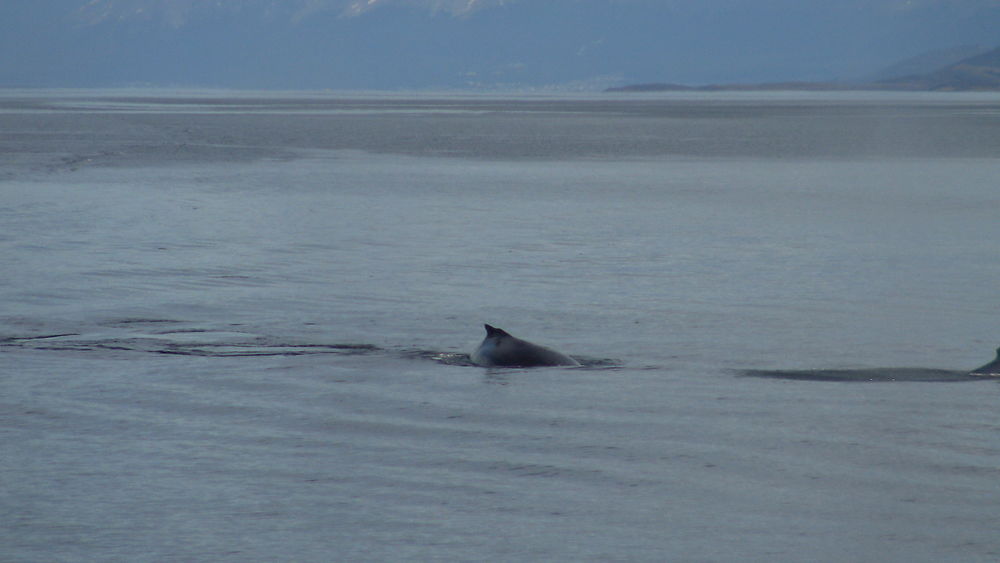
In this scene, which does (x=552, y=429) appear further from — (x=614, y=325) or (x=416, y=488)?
(x=614, y=325)

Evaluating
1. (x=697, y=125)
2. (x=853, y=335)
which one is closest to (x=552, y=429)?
(x=853, y=335)

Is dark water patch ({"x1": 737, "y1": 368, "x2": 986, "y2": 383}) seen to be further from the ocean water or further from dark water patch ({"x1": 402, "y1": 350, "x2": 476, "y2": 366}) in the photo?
dark water patch ({"x1": 402, "y1": 350, "x2": 476, "y2": 366})

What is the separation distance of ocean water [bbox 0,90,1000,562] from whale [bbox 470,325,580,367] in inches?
6.2

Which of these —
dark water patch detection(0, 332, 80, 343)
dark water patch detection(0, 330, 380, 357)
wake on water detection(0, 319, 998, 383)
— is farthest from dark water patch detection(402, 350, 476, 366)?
dark water patch detection(0, 332, 80, 343)

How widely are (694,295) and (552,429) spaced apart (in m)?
5.58

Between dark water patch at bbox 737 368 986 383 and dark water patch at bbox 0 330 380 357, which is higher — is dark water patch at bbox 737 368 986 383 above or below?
below

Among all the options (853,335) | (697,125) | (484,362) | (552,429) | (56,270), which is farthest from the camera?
(697,125)

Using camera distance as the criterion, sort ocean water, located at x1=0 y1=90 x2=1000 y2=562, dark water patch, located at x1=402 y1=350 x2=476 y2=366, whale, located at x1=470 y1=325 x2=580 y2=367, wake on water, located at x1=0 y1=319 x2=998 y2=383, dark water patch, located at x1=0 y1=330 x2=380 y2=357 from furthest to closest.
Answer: dark water patch, located at x1=0 y1=330 x2=380 y2=357
dark water patch, located at x1=402 y1=350 x2=476 y2=366
whale, located at x1=470 y1=325 x2=580 y2=367
wake on water, located at x1=0 y1=319 x2=998 y2=383
ocean water, located at x1=0 y1=90 x2=1000 y2=562

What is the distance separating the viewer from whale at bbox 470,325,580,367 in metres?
10.6

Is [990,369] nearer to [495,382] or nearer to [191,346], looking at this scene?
[495,382]

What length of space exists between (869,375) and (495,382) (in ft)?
9.15

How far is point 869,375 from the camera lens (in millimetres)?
10367

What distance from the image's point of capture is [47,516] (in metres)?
6.91

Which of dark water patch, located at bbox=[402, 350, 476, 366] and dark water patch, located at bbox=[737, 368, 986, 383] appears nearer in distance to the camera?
dark water patch, located at bbox=[737, 368, 986, 383]
